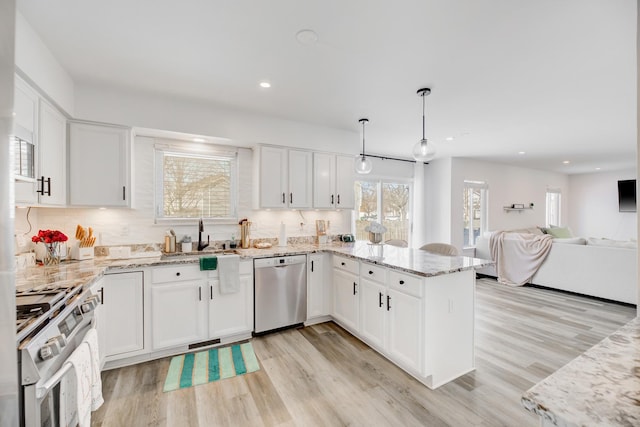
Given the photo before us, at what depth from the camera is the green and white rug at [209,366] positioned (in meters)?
2.27

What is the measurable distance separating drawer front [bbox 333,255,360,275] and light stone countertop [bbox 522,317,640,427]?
84.9 inches

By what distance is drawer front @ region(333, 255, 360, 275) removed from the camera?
2.95 meters

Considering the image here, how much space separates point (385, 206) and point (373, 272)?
11.3 ft

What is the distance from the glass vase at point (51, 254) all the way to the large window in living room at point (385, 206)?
4.34 meters

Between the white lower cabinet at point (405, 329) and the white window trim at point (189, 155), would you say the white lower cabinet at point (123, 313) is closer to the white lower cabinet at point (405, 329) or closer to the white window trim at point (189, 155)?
the white window trim at point (189, 155)

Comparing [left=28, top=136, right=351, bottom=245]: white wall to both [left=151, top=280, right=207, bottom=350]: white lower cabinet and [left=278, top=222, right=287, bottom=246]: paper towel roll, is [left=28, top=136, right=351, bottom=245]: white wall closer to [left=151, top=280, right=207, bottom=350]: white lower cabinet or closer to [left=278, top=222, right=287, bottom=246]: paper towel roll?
[left=278, top=222, right=287, bottom=246]: paper towel roll

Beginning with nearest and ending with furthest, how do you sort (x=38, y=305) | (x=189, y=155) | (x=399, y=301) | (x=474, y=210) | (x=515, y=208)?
(x=38, y=305)
(x=399, y=301)
(x=189, y=155)
(x=474, y=210)
(x=515, y=208)

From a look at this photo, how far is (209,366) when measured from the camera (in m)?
2.47

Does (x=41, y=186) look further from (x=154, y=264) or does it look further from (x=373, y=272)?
(x=373, y=272)

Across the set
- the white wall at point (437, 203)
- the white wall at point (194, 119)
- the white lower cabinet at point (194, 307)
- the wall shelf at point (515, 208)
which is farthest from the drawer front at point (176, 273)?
the wall shelf at point (515, 208)

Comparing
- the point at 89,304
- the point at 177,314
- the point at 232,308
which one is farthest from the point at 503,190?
the point at 89,304

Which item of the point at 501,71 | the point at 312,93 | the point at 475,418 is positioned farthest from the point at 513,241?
the point at 312,93

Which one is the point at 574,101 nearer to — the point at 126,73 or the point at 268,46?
the point at 268,46

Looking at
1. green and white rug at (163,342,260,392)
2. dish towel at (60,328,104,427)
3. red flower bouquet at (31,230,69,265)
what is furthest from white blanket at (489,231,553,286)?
red flower bouquet at (31,230,69,265)
